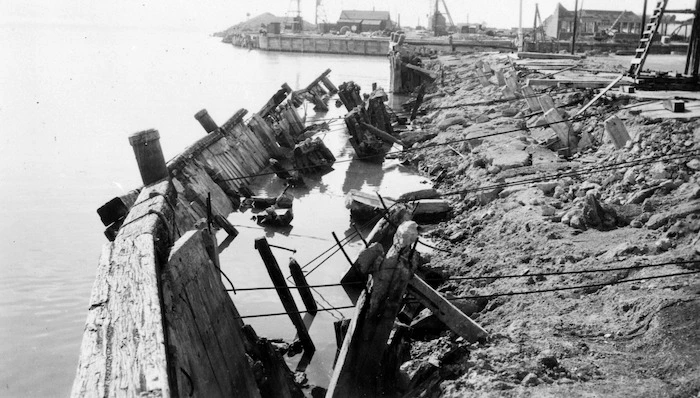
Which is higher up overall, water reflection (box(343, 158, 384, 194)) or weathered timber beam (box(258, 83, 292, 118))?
weathered timber beam (box(258, 83, 292, 118))

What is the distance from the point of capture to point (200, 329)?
4996mm

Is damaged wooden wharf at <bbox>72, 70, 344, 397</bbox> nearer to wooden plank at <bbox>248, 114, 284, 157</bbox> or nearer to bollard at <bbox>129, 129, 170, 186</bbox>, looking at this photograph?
bollard at <bbox>129, 129, 170, 186</bbox>

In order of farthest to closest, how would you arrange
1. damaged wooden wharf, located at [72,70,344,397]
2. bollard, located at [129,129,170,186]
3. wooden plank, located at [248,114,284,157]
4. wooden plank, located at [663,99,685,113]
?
wooden plank, located at [248,114,284,157], wooden plank, located at [663,99,685,113], bollard, located at [129,129,170,186], damaged wooden wharf, located at [72,70,344,397]

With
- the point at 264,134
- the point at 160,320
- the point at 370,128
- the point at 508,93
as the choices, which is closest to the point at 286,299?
the point at 160,320

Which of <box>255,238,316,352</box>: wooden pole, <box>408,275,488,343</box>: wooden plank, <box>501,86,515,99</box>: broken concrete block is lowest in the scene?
<box>255,238,316,352</box>: wooden pole

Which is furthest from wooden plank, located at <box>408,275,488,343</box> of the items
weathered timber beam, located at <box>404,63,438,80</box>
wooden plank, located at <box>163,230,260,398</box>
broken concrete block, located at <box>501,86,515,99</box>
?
weathered timber beam, located at <box>404,63,438,80</box>

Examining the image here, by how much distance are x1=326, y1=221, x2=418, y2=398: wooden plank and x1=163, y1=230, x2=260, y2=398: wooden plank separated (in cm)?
90

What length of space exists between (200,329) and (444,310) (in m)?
2.50

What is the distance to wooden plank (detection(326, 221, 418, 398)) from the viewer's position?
583 centimetres

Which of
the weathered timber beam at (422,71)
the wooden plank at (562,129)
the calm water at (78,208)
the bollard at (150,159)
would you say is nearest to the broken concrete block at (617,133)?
the wooden plank at (562,129)

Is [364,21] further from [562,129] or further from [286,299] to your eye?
[286,299]

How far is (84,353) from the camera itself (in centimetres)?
372

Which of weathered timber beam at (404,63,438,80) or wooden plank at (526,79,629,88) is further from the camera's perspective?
weathered timber beam at (404,63,438,80)

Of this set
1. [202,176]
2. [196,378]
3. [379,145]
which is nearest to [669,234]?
[196,378]
